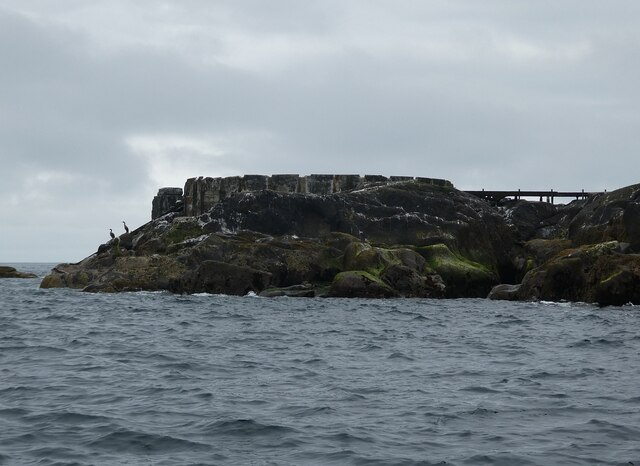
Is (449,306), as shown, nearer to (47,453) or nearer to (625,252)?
(625,252)

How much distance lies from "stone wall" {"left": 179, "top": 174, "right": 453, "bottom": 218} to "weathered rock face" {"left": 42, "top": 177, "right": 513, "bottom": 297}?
1.14ft

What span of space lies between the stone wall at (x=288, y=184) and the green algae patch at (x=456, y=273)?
1033 cm

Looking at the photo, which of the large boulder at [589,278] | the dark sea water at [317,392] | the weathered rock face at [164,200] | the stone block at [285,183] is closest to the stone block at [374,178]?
the stone block at [285,183]

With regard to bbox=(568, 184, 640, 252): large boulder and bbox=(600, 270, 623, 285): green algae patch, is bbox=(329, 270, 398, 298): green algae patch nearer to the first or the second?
bbox=(600, 270, 623, 285): green algae patch

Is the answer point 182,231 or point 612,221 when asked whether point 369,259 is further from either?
point 182,231

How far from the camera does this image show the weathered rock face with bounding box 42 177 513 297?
162 feet

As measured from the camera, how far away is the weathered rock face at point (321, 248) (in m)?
49.3

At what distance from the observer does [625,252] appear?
44.4 m

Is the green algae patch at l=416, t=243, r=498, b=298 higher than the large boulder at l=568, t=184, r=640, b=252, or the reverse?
the large boulder at l=568, t=184, r=640, b=252

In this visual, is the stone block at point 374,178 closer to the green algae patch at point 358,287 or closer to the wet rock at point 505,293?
the green algae patch at point 358,287

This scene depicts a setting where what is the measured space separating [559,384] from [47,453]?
10.3 meters

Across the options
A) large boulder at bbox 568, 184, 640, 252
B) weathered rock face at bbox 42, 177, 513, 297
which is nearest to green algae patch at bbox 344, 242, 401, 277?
weathered rock face at bbox 42, 177, 513, 297

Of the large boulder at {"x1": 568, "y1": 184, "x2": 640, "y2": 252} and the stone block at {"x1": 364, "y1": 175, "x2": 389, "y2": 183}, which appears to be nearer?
the large boulder at {"x1": 568, "y1": 184, "x2": 640, "y2": 252}

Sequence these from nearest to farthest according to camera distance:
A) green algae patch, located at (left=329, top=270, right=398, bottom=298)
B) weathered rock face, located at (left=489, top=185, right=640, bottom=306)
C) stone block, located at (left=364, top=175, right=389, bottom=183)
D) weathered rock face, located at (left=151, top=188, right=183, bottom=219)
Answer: weathered rock face, located at (left=489, top=185, right=640, bottom=306)
green algae patch, located at (left=329, top=270, right=398, bottom=298)
stone block, located at (left=364, top=175, right=389, bottom=183)
weathered rock face, located at (left=151, top=188, right=183, bottom=219)
